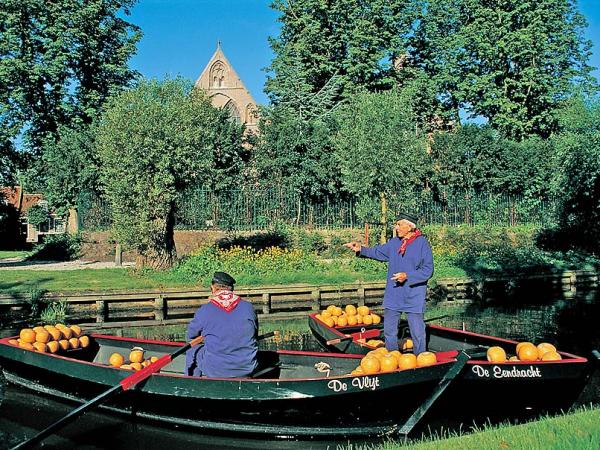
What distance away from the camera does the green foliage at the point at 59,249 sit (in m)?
29.8

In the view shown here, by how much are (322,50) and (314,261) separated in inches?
873

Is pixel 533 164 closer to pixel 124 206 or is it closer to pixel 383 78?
pixel 383 78

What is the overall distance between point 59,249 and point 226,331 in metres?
24.4

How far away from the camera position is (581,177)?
2548cm

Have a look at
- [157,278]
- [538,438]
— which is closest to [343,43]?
[157,278]

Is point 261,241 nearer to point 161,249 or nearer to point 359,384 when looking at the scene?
point 161,249

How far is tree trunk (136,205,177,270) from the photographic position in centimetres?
2088

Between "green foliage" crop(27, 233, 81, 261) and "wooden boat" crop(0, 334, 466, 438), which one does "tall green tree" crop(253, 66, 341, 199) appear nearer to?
"green foliage" crop(27, 233, 81, 261)

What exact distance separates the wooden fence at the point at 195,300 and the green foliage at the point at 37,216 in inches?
1180

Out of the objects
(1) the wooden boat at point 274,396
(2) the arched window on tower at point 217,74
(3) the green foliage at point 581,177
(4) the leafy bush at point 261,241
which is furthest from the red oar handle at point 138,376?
(2) the arched window on tower at point 217,74

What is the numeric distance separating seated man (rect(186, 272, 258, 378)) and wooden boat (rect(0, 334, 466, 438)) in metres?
0.25

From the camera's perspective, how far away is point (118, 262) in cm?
2533

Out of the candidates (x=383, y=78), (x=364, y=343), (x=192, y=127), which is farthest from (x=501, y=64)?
(x=364, y=343)

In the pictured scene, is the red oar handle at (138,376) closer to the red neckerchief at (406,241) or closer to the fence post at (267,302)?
the red neckerchief at (406,241)
